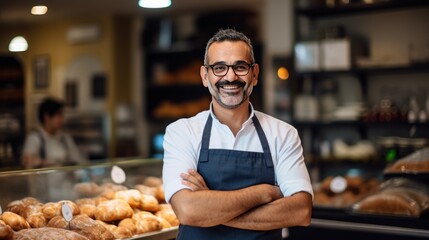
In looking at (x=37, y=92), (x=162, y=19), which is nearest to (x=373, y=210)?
(x=162, y=19)

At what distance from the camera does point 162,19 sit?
30.6 ft

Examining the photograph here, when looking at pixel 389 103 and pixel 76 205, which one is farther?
pixel 389 103

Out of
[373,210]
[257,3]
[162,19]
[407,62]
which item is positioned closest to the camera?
[373,210]

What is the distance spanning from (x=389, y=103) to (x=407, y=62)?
38cm

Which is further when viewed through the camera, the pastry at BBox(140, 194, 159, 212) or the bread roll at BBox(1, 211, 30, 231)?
the pastry at BBox(140, 194, 159, 212)

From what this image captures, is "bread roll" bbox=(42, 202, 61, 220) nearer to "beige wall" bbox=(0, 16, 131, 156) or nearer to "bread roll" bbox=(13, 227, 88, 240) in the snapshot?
"bread roll" bbox=(13, 227, 88, 240)

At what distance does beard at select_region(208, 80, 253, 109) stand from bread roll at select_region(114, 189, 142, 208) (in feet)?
3.37

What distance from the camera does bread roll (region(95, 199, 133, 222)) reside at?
3.04 meters

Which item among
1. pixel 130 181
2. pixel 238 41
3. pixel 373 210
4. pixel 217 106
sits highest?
pixel 238 41

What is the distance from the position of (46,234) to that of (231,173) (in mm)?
784

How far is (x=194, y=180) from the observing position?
7.82 feet

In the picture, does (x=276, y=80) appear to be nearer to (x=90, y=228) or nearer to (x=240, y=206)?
(x=90, y=228)

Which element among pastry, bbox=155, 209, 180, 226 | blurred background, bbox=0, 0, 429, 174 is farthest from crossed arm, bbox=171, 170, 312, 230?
blurred background, bbox=0, 0, 429, 174

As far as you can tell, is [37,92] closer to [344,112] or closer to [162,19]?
[162,19]
